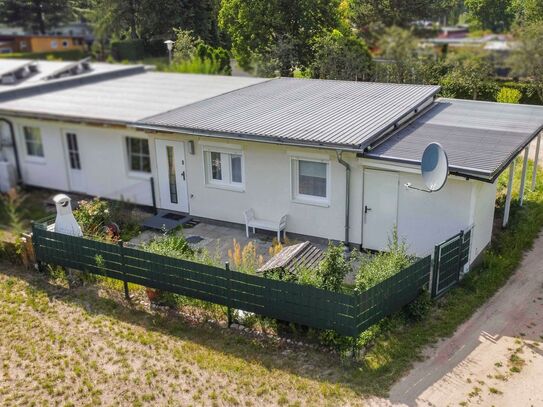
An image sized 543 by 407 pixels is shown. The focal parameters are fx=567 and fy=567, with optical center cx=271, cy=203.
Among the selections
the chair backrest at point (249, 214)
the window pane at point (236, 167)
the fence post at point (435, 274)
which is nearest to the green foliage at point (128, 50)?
the window pane at point (236, 167)

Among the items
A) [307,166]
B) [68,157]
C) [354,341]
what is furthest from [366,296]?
[68,157]

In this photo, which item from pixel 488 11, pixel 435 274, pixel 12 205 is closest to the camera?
pixel 435 274

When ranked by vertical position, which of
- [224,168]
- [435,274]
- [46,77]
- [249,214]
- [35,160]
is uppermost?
[46,77]

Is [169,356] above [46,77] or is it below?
below

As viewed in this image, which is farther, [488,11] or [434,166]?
[488,11]

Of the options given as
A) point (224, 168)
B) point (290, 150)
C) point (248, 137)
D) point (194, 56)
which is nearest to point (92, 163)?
point (224, 168)

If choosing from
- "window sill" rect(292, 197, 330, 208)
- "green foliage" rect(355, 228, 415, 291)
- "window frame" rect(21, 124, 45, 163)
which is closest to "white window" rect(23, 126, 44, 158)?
"window frame" rect(21, 124, 45, 163)

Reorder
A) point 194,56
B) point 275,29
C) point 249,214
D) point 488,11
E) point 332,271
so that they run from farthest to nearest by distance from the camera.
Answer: point 275,29 < point 194,56 < point 249,214 < point 488,11 < point 332,271

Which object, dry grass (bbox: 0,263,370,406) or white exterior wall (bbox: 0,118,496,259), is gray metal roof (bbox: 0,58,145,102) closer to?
white exterior wall (bbox: 0,118,496,259)

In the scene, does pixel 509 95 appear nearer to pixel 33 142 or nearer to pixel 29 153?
pixel 33 142
